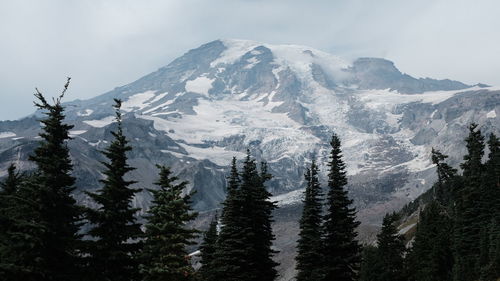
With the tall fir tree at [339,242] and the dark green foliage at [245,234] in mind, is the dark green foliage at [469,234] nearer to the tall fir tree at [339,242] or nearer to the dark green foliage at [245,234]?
the tall fir tree at [339,242]

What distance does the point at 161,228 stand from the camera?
1113 inches

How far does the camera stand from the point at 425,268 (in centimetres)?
8294

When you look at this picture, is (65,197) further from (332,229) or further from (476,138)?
(476,138)

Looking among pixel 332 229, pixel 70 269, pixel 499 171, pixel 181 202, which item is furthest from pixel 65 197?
pixel 499 171

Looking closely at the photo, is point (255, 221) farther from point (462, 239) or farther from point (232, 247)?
point (462, 239)

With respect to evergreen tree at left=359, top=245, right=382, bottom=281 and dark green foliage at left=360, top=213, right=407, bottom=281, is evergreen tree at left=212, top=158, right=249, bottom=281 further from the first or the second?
dark green foliage at left=360, top=213, right=407, bottom=281

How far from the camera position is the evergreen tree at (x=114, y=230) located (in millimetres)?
25719

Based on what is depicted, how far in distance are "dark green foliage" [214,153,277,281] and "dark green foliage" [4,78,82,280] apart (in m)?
15.3

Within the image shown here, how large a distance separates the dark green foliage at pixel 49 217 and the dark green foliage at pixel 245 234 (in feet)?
50.2

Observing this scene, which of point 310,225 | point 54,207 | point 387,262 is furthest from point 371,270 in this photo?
point 54,207

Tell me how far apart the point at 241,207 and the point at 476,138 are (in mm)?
60360

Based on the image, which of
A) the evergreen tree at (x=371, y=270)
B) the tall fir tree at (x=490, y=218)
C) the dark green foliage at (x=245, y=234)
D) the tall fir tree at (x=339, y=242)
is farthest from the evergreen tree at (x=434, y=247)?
the dark green foliage at (x=245, y=234)

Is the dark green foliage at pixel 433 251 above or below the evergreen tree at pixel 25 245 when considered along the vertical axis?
below

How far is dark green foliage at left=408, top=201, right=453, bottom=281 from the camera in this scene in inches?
3241
